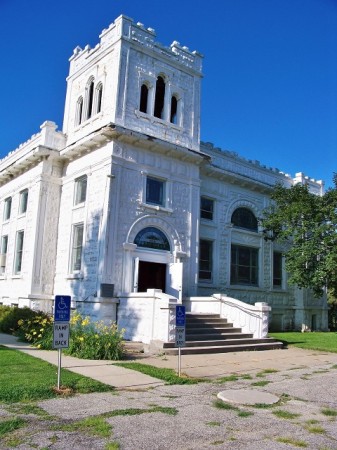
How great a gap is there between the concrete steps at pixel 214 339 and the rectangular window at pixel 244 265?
5.74 metres

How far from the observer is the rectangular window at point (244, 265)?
75.9 feet

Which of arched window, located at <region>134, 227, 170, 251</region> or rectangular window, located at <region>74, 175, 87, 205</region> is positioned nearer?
arched window, located at <region>134, 227, 170, 251</region>

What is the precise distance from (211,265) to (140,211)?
539 centimetres

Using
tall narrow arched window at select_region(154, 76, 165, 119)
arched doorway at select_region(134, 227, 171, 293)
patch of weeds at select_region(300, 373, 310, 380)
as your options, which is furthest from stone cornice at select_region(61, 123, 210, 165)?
patch of weeds at select_region(300, 373, 310, 380)

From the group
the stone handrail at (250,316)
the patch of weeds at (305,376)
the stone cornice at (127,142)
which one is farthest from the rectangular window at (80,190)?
the patch of weeds at (305,376)

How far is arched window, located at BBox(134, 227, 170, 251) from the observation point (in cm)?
1855

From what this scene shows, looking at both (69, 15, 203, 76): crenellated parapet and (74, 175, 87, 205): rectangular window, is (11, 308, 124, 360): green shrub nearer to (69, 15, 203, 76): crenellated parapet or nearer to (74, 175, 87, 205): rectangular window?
(74, 175, 87, 205): rectangular window

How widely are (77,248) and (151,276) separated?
3.41 m

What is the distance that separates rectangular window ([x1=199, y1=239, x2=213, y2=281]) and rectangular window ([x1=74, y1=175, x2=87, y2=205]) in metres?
6.09

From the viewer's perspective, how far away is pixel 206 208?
73.9ft

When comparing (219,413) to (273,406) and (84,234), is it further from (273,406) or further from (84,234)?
(84,234)

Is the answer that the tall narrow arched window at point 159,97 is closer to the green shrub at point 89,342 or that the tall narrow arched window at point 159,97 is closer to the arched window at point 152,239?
the arched window at point 152,239

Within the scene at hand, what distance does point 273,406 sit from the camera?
7242 millimetres

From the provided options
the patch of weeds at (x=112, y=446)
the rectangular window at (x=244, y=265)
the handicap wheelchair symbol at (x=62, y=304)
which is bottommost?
the patch of weeds at (x=112, y=446)
